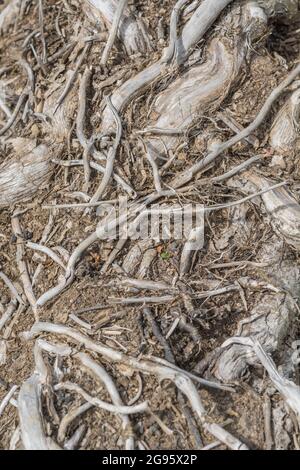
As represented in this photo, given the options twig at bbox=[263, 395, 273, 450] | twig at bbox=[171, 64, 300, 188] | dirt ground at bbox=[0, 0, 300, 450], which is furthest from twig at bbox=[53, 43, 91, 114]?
twig at bbox=[263, 395, 273, 450]

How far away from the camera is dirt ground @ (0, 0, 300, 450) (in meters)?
2.79

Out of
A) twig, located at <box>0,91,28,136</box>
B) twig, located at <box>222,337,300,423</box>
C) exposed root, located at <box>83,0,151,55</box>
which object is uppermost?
exposed root, located at <box>83,0,151,55</box>

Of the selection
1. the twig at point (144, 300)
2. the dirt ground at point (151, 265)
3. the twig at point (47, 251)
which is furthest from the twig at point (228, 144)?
the twig at point (47, 251)

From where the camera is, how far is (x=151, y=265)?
329 centimetres

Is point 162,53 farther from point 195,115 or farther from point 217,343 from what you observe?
point 217,343

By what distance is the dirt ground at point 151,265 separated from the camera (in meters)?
2.79

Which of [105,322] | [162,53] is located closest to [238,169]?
[162,53]

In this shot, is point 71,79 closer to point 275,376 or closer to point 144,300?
point 144,300

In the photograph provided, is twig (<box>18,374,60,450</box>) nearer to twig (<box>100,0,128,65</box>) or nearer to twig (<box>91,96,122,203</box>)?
twig (<box>91,96,122,203</box>)

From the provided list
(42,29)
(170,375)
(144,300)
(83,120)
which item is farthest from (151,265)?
(42,29)

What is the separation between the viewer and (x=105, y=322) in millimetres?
3033

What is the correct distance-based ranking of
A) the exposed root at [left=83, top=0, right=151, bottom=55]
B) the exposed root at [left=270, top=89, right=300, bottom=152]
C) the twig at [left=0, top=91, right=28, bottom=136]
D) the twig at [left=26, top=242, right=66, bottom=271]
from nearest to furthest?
the twig at [left=26, top=242, right=66, bottom=271]
the exposed root at [left=270, top=89, right=300, bottom=152]
the exposed root at [left=83, top=0, right=151, bottom=55]
the twig at [left=0, top=91, right=28, bottom=136]

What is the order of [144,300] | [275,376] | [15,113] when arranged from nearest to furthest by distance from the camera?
[275,376]
[144,300]
[15,113]
